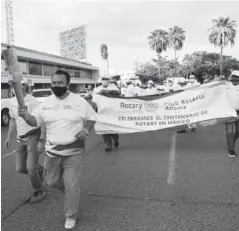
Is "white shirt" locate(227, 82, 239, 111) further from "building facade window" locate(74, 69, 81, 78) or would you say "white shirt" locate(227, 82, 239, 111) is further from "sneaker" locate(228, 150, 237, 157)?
"building facade window" locate(74, 69, 81, 78)

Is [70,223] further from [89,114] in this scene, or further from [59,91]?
[59,91]

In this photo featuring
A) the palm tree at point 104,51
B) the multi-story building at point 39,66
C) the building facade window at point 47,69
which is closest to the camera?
the multi-story building at point 39,66

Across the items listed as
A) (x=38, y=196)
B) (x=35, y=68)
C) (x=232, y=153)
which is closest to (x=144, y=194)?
(x=38, y=196)

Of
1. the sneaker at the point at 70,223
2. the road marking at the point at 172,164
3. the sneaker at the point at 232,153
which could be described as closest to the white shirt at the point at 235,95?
the sneaker at the point at 232,153

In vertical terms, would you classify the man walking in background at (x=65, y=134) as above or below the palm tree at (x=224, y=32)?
below

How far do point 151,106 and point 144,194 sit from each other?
3209 mm

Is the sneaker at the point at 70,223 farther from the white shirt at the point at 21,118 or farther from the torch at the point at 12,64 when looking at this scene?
the torch at the point at 12,64

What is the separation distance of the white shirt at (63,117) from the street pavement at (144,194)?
974 mm

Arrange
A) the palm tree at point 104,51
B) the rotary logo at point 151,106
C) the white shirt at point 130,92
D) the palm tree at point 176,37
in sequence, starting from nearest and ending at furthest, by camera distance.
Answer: the rotary logo at point 151,106 < the white shirt at point 130,92 < the palm tree at point 176,37 < the palm tree at point 104,51

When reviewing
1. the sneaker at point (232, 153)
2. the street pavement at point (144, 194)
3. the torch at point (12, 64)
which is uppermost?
the torch at point (12, 64)

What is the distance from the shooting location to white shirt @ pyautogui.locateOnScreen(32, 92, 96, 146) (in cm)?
309

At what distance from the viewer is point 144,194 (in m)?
4.00

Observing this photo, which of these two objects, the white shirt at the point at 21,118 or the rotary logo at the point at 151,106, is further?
the rotary logo at the point at 151,106

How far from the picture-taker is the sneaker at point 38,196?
3.82 metres
